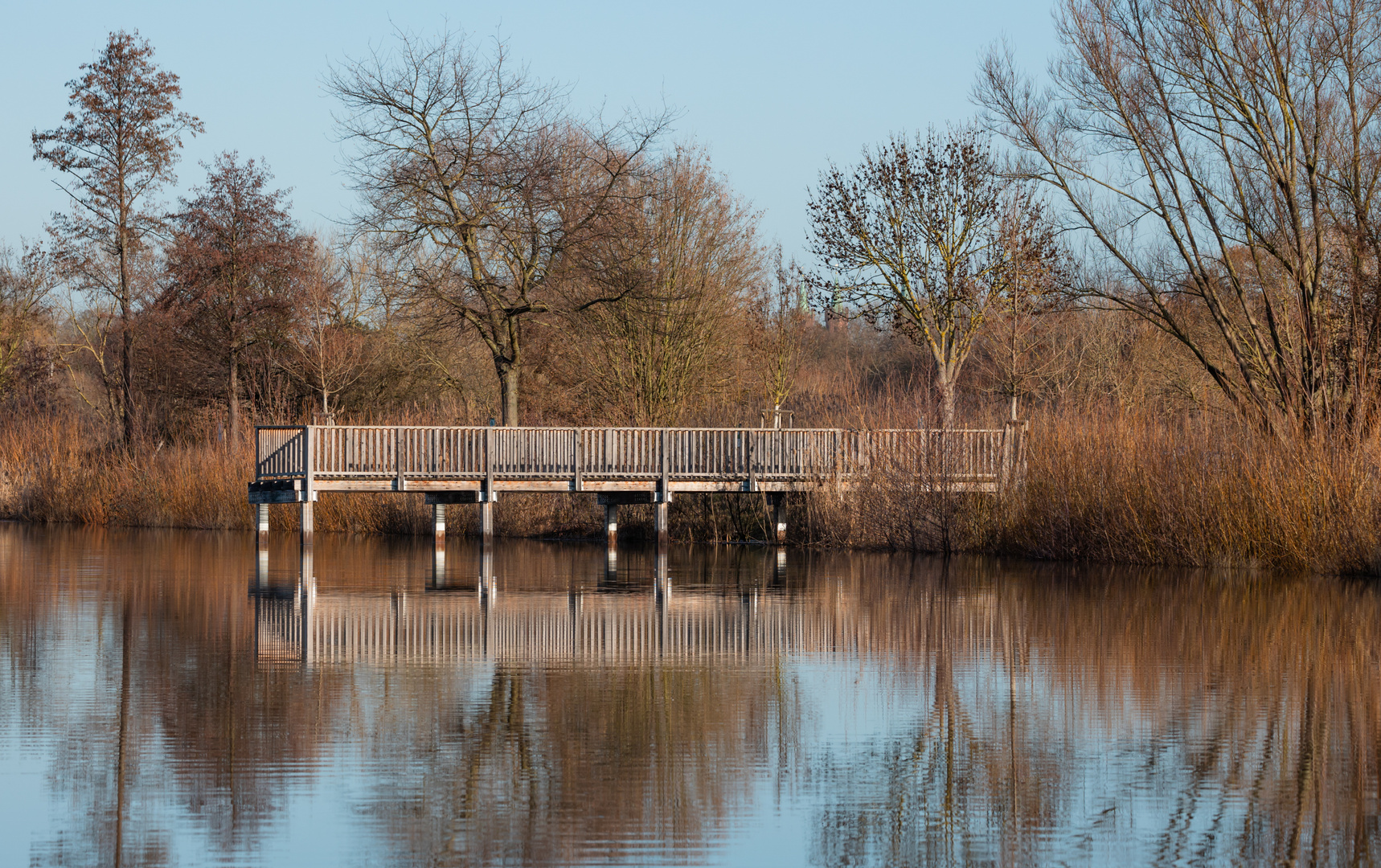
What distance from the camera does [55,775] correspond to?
7156 mm

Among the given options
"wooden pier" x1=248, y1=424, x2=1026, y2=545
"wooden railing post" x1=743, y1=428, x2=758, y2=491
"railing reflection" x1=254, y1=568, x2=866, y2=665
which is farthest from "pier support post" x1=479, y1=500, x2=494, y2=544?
"railing reflection" x1=254, y1=568, x2=866, y2=665

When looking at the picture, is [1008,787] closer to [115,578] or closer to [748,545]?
[115,578]

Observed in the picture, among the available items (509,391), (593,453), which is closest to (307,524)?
(593,453)

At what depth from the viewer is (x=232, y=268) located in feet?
128

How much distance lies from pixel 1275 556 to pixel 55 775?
16.1 m

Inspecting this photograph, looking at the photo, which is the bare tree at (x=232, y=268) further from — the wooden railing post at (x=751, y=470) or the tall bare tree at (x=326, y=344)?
the wooden railing post at (x=751, y=470)

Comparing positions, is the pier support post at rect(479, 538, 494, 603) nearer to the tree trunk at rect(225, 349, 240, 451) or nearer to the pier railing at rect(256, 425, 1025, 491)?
the pier railing at rect(256, 425, 1025, 491)

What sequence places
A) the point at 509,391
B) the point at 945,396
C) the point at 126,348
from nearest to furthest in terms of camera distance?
the point at 945,396
the point at 509,391
the point at 126,348

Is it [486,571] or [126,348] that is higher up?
[126,348]

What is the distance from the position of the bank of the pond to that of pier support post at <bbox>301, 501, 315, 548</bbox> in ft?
18.9

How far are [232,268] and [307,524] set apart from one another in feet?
53.1

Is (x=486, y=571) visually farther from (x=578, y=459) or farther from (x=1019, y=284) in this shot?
(x=1019, y=284)

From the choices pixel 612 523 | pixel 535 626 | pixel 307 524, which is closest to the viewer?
pixel 535 626

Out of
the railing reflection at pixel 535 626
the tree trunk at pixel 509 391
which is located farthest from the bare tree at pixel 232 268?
the railing reflection at pixel 535 626
